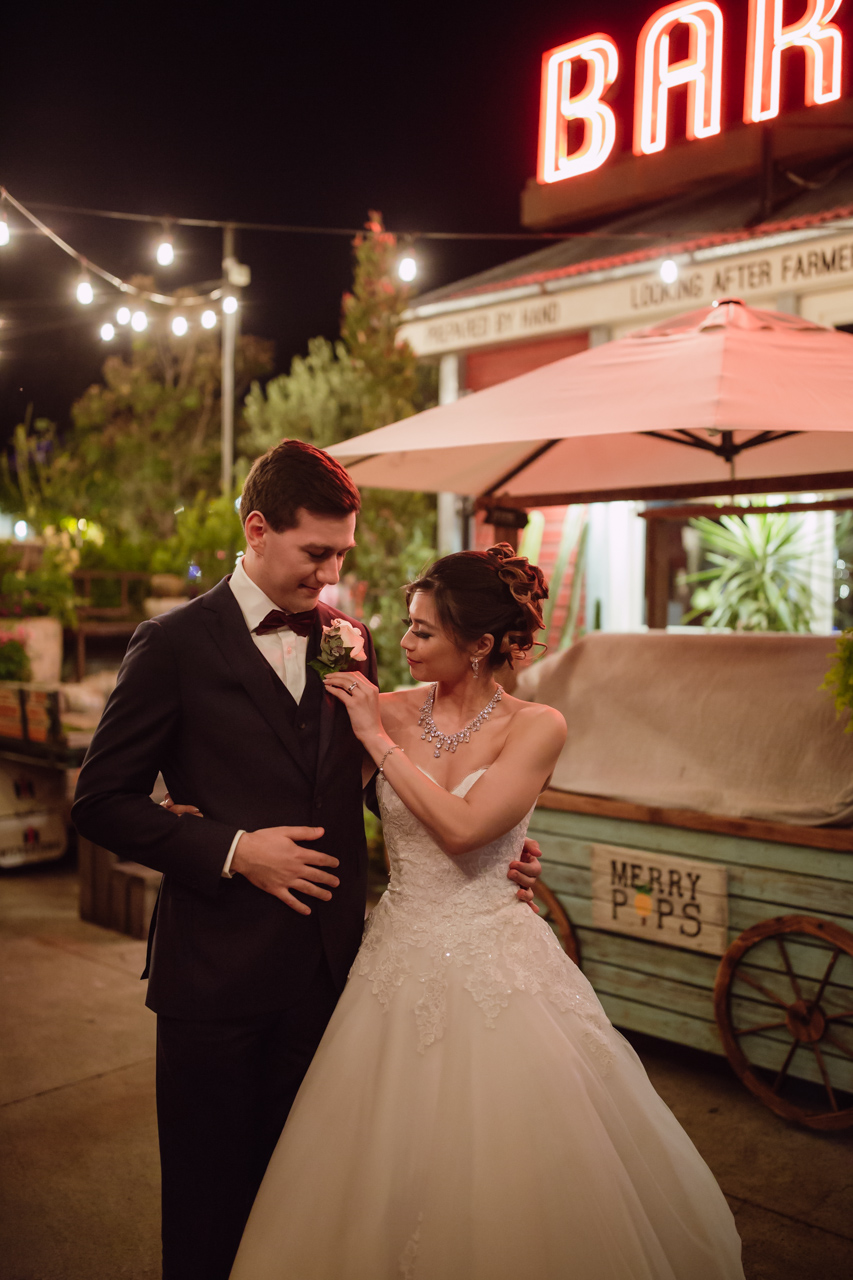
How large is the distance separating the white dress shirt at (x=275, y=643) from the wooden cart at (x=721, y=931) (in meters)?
2.20

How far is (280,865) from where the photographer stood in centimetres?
194

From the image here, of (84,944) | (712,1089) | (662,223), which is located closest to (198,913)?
(712,1089)

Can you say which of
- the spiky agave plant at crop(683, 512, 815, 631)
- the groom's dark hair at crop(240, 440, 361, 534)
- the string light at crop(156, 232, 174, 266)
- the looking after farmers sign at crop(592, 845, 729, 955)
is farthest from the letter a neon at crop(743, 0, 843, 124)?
the groom's dark hair at crop(240, 440, 361, 534)

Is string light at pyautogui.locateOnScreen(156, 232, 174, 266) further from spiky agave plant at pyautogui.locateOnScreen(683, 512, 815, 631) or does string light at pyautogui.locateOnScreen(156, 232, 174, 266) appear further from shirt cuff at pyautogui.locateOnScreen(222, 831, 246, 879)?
shirt cuff at pyautogui.locateOnScreen(222, 831, 246, 879)

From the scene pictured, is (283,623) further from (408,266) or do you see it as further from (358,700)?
(408,266)

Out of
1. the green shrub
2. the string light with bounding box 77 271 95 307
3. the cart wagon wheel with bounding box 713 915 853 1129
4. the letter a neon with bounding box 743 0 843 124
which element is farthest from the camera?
the string light with bounding box 77 271 95 307

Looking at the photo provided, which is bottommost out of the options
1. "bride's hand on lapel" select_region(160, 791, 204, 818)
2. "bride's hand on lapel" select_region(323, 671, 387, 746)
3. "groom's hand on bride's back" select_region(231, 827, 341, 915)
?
"groom's hand on bride's back" select_region(231, 827, 341, 915)

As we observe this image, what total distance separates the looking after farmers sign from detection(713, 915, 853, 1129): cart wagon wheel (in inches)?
6.0

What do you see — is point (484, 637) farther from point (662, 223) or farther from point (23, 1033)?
point (662, 223)

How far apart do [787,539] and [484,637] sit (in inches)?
254

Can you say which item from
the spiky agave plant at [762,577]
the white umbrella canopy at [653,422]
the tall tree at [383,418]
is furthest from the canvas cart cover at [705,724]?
the spiky agave plant at [762,577]

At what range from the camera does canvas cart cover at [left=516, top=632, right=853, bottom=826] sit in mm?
3715

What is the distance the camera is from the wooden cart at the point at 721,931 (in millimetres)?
3504

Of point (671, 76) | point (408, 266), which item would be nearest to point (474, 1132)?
point (408, 266)
